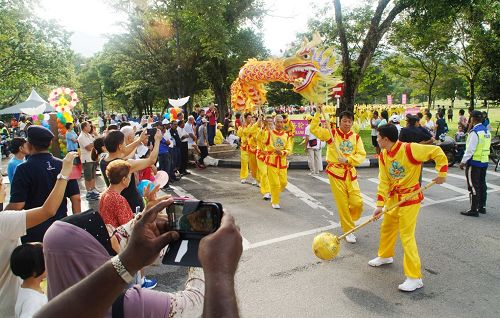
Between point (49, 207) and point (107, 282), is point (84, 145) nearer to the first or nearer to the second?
point (49, 207)

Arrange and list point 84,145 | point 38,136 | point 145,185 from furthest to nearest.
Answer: point 84,145 → point 145,185 → point 38,136

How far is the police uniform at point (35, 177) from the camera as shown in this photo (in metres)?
3.92

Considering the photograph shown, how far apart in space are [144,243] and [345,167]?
4.81 metres

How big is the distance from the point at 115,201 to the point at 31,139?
47.3 inches

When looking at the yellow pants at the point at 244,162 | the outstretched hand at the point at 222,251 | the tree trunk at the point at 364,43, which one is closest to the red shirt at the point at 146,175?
the yellow pants at the point at 244,162

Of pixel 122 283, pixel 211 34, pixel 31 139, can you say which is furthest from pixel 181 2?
pixel 122 283

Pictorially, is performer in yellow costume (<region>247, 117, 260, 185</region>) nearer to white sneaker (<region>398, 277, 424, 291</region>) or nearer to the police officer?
the police officer

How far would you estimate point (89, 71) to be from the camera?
159 ft

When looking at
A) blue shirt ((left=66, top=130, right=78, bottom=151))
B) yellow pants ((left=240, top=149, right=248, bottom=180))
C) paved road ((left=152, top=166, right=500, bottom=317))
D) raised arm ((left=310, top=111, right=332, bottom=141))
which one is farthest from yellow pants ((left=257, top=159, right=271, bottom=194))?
blue shirt ((left=66, top=130, right=78, bottom=151))

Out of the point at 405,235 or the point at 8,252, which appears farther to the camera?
the point at 405,235

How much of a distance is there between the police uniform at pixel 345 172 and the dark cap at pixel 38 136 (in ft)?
12.1

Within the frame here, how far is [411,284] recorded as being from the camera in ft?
14.0

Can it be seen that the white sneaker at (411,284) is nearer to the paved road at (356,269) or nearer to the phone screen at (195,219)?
the paved road at (356,269)

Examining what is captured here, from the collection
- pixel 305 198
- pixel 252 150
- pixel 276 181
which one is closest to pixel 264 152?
pixel 276 181
